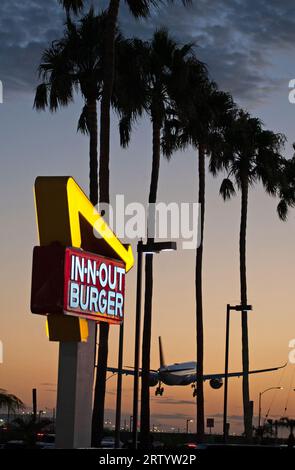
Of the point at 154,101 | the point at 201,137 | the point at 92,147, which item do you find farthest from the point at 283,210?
the point at 92,147

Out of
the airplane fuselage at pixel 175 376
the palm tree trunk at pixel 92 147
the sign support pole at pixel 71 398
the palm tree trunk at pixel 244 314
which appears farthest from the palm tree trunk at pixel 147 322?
the airplane fuselage at pixel 175 376

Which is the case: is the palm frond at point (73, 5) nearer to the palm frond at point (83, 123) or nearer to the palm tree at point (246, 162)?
the palm frond at point (83, 123)

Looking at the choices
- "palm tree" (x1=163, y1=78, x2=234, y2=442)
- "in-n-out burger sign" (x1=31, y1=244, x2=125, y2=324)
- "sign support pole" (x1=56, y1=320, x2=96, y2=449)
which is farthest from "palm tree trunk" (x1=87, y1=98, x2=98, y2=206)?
"sign support pole" (x1=56, y1=320, x2=96, y2=449)

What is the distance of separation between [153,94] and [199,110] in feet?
21.7

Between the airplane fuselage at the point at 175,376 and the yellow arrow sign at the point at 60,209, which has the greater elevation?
the airplane fuselage at the point at 175,376

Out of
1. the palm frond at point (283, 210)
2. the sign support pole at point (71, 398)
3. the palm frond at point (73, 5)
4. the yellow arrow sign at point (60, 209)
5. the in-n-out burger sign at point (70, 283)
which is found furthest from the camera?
A: the palm frond at point (283, 210)

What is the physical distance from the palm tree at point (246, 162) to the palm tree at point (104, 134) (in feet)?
78.7

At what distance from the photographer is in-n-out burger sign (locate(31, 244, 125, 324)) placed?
75.0ft

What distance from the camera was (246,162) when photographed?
206ft

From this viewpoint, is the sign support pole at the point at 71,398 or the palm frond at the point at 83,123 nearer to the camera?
the sign support pole at the point at 71,398

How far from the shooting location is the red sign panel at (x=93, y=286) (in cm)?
2312

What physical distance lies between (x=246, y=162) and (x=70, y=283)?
40.8 metres

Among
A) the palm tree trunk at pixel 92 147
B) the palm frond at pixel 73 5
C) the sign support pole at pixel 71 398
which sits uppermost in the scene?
the palm frond at pixel 73 5
